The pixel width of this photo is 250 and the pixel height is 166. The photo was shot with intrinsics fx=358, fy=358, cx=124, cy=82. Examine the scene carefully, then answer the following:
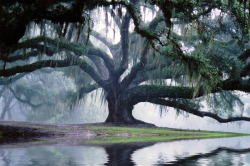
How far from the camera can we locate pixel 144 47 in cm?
1331

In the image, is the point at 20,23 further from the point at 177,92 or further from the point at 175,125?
the point at 175,125

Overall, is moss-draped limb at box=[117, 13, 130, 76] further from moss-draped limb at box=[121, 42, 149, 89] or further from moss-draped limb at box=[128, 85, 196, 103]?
moss-draped limb at box=[128, 85, 196, 103]

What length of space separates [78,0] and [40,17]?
3.86 feet

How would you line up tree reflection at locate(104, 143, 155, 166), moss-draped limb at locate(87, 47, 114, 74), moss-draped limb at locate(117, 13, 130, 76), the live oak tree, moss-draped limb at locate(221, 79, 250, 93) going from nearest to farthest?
tree reflection at locate(104, 143, 155, 166) < the live oak tree < moss-draped limb at locate(221, 79, 250, 93) < moss-draped limb at locate(117, 13, 130, 76) < moss-draped limb at locate(87, 47, 114, 74)

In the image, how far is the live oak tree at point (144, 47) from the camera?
376 inches

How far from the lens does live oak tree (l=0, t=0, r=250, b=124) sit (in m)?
9.54

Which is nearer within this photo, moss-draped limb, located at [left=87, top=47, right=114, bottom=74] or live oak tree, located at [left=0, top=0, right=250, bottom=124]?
live oak tree, located at [left=0, top=0, right=250, bottom=124]

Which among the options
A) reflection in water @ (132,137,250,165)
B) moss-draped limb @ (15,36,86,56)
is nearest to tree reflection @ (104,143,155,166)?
reflection in water @ (132,137,250,165)

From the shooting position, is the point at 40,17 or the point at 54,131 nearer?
the point at 40,17

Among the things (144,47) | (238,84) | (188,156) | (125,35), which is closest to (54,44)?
(125,35)

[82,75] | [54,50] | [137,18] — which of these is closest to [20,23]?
[137,18]

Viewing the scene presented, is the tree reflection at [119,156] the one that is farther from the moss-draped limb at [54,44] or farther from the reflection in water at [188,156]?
the moss-draped limb at [54,44]

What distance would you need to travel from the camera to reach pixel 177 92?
2039cm

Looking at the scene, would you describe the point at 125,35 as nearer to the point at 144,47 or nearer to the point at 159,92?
the point at 159,92
